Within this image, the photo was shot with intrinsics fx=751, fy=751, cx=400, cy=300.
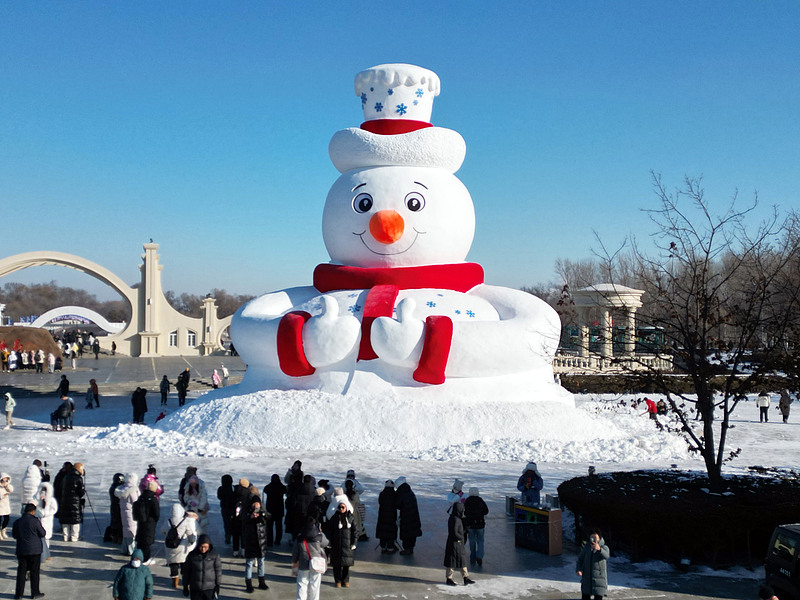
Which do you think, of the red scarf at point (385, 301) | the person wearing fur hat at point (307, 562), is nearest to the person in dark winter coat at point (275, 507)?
the person wearing fur hat at point (307, 562)

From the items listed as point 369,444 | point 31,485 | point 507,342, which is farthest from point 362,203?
point 31,485

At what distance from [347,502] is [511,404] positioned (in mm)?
8354

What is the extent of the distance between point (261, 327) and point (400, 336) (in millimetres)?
3196

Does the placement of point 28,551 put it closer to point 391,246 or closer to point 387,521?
point 387,521

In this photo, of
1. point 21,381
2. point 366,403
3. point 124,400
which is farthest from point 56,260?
point 366,403

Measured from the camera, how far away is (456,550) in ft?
26.3

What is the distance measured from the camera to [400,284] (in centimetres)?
1703

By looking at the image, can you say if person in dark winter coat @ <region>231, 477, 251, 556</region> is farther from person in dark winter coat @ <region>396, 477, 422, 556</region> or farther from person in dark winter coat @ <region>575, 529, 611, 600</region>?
person in dark winter coat @ <region>575, 529, 611, 600</region>

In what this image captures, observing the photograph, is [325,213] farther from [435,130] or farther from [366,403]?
[366,403]

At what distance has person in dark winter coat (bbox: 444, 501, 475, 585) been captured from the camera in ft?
26.3

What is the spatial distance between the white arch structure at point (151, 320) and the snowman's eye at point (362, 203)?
90.1ft

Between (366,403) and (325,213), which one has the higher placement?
(325,213)

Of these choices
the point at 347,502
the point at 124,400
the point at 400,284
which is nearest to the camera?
the point at 347,502

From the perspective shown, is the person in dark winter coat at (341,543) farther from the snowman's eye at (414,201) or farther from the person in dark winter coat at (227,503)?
the snowman's eye at (414,201)
